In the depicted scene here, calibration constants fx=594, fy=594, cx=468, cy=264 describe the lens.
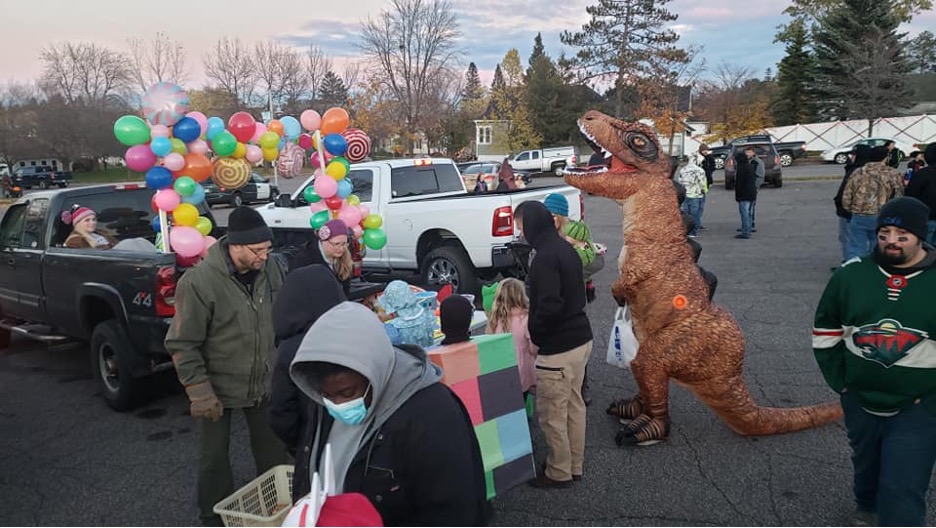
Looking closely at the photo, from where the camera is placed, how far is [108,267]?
4.77 m

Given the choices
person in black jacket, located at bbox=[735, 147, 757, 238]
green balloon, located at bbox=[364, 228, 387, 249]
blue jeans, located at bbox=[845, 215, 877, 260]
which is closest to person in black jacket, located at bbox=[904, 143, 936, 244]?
blue jeans, located at bbox=[845, 215, 877, 260]

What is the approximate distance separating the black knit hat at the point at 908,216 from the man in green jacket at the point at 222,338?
10.00 ft

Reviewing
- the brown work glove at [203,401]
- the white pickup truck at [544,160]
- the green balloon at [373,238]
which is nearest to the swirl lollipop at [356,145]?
the green balloon at [373,238]

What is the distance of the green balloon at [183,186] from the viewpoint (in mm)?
5047

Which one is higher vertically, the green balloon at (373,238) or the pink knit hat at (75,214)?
the pink knit hat at (75,214)

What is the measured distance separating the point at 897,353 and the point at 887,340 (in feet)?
0.22

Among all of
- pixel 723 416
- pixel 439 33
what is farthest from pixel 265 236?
pixel 439 33

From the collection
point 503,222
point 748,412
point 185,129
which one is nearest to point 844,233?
point 503,222

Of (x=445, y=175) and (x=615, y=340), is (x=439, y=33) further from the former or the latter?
(x=615, y=340)

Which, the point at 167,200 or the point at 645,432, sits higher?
the point at 167,200

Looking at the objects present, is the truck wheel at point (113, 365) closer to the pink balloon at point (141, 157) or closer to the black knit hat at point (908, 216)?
the pink balloon at point (141, 157)

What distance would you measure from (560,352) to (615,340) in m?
0.93

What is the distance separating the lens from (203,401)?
2.99m

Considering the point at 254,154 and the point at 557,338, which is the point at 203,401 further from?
the point at 254,154
